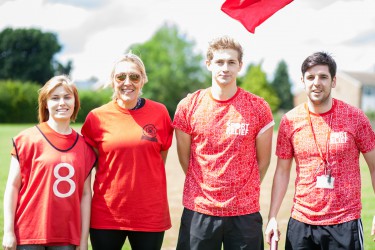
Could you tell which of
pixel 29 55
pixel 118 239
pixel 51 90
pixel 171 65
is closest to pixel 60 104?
pixel 51 90

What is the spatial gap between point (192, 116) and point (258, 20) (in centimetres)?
156

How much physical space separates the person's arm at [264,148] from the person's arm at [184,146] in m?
0.59

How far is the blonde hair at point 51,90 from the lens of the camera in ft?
13.9

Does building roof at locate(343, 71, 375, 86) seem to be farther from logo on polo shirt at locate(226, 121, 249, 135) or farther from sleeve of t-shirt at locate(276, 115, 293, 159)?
logo on polo shirt at locate(226, 121, 249, 135)

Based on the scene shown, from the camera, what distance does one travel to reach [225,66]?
13.9 ft

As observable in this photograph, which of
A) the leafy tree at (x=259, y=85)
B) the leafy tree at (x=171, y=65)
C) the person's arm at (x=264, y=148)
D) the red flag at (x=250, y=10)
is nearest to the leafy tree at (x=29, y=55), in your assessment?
the leafy tree at (x=171, y=65)

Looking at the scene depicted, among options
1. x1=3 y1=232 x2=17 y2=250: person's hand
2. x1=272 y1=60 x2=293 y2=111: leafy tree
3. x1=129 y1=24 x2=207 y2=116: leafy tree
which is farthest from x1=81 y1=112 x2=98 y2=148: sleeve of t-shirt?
x1=272 y1=60 x2=293 y2=111: leafy tree

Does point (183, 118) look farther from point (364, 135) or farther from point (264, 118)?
point (364, 135)

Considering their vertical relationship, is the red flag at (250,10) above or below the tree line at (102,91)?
below

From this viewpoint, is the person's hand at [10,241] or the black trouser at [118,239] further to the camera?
the black trouser at [118,239]

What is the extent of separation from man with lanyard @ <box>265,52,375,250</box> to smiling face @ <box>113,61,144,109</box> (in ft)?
4.38

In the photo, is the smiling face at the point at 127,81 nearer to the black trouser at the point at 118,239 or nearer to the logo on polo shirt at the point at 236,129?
the logo on polo shirt at the point at 236,129

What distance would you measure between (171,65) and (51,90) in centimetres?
6542

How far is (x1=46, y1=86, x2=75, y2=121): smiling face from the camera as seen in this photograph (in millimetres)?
4195
